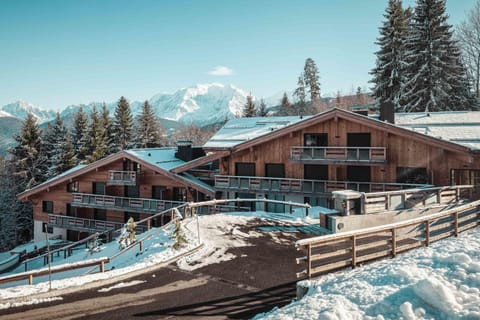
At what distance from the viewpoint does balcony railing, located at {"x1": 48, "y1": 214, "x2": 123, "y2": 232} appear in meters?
34.4

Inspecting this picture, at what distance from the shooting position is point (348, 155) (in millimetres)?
26828

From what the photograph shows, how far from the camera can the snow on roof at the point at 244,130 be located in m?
32.1

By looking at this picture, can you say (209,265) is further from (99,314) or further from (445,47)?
(445,47)

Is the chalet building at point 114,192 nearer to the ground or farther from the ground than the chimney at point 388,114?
nearer to the ground

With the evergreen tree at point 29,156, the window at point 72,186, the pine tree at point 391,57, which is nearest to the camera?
the window at point 72,186

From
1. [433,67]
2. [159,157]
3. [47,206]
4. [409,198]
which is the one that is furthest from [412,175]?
[47,206]

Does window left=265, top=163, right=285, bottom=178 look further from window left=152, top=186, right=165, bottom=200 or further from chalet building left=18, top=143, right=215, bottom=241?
window left=152, top=186, right=165, bottom=200

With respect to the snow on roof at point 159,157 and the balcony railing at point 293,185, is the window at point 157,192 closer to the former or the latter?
the snow on roof at point 159,157

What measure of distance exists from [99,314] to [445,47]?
138 feet

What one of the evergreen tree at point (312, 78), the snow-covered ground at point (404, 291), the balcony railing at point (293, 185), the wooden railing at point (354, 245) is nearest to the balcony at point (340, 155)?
the balcony railing at point (293, 185)

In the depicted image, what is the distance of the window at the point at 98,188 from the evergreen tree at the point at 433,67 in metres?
32.3

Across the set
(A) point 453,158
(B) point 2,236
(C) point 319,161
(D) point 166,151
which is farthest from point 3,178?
(A) point 453,158

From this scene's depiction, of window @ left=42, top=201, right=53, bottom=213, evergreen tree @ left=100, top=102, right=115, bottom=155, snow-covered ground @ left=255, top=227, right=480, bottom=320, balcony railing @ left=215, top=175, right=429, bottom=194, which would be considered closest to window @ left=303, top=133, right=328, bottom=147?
balcony railing @ left=215, top=175, right=429, bottom=194

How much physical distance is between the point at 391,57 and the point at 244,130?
773 inches
